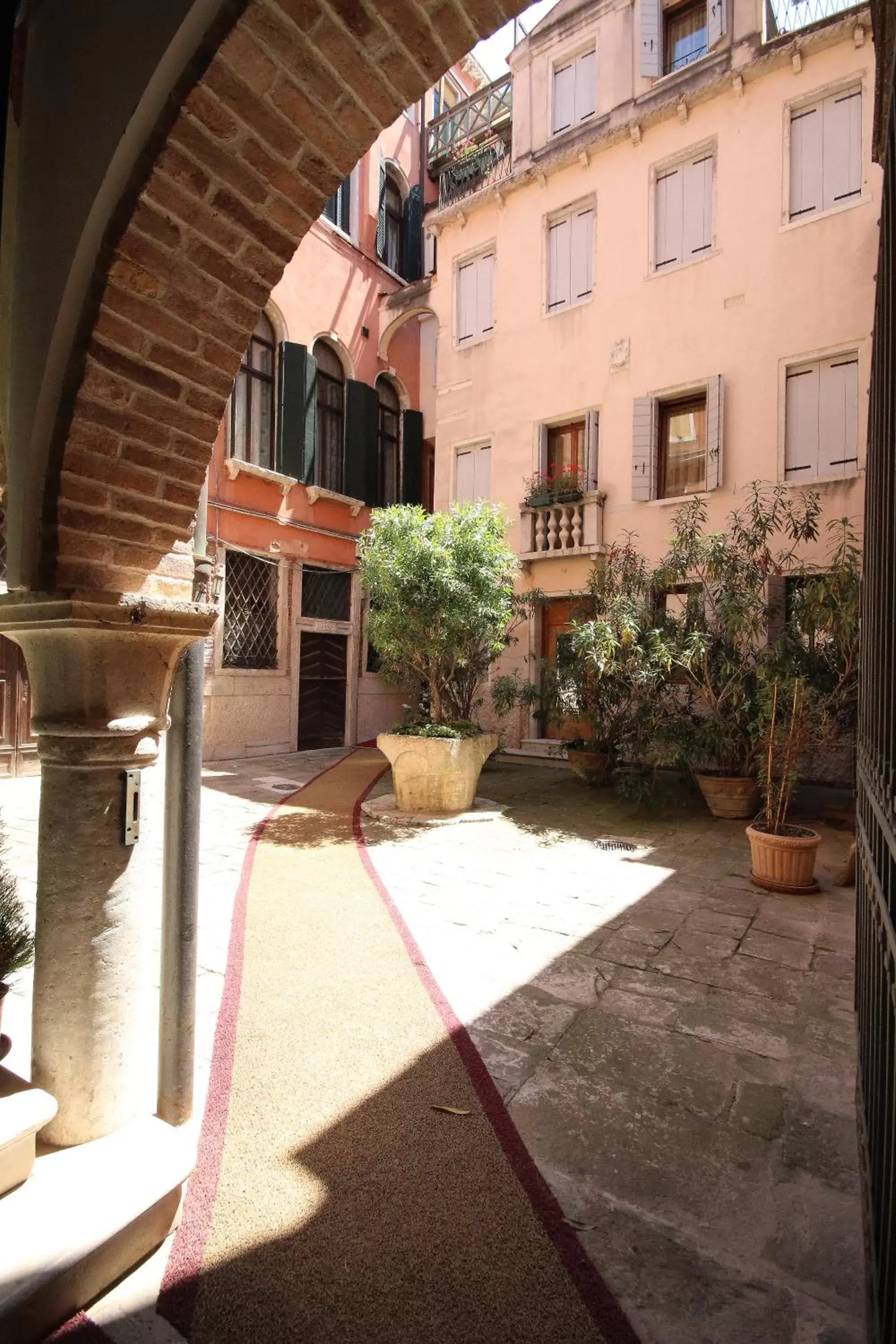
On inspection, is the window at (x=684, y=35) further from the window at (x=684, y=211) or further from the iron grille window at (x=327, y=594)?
the iron grille window at (x=327, y=594)

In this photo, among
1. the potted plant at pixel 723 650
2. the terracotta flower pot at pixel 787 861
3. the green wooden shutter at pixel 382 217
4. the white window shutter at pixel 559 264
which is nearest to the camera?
the terracotta flower pot at pixel 787 861

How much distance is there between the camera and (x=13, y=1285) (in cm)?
165

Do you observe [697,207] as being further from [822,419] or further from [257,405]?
[257,405]

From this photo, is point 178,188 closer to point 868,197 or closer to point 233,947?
point 233,947

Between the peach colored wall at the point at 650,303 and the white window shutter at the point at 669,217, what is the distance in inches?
6.8

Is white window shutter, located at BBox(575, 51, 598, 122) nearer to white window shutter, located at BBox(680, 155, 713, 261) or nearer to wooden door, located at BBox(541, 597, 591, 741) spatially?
white window shutter, located at BBox(680, 155, 713, 261)

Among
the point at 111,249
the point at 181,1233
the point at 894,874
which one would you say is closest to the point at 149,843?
the point at 181,1233

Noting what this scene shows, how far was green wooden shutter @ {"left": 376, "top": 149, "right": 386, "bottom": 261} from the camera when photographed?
13.5 metres

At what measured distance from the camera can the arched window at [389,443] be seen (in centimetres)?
1425

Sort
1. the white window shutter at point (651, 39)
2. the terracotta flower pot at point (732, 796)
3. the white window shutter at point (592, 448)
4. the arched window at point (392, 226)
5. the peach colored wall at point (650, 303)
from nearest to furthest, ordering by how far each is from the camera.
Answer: the terracotta flower pot at point (732, 796) → the peach colored wall at point (650, 303) → the white window shutter at point (651, 39) → the white window shutter at point (592, 448) → the arched window at point (392, 226)

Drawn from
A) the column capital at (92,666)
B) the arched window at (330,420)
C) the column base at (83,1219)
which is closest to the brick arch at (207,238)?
the column capital at (92,666)

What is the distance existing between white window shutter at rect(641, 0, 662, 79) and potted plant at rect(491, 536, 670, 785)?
732 centimetres

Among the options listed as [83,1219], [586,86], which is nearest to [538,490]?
[586,86]

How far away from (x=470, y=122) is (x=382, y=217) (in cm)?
250
